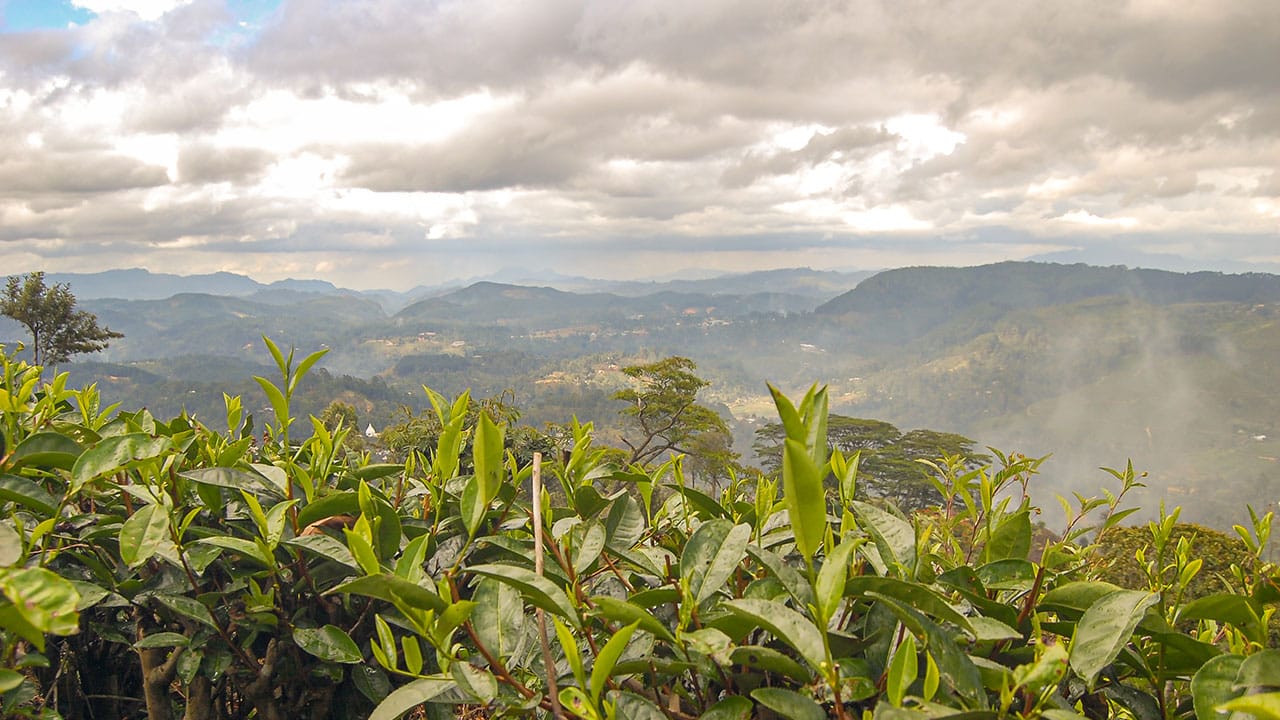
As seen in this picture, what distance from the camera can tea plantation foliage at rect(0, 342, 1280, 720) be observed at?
0.63m

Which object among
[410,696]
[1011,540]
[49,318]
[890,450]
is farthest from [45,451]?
[890,450]

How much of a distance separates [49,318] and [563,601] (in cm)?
4098

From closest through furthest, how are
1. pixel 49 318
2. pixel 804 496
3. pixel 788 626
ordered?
pixel 804 496 < pixel 788 626 < pixel 49 318

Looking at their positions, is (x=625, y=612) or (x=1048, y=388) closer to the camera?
(x=625, y=612)

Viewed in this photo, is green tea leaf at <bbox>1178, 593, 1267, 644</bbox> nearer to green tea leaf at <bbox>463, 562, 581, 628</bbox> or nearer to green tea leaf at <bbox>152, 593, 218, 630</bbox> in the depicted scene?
green tea leaf at <bbox>463, 562, 581, 628</bbox>

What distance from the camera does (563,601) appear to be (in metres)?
0.67

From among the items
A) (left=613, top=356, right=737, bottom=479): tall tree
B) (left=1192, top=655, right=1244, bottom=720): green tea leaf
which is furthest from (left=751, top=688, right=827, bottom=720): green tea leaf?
(left=613, top=356, right=737, bottom=479): tall tree

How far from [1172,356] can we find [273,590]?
21318 cm

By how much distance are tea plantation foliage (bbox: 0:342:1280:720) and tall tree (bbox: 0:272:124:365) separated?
123 feet

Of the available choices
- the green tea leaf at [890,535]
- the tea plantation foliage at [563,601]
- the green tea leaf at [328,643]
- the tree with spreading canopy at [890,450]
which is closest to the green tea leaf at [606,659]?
the tea plantation foliage at [563,601]

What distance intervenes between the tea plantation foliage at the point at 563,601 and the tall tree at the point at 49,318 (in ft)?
123

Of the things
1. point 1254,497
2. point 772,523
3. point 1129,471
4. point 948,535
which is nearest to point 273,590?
point 772,523

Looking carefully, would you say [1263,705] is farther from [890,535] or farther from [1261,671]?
[890,535]

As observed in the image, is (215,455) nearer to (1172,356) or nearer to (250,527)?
(250,527)
